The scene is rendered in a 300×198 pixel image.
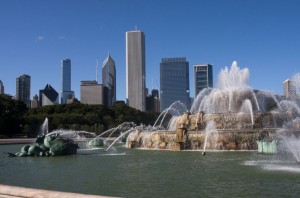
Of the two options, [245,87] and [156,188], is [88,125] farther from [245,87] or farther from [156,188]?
[156,188]

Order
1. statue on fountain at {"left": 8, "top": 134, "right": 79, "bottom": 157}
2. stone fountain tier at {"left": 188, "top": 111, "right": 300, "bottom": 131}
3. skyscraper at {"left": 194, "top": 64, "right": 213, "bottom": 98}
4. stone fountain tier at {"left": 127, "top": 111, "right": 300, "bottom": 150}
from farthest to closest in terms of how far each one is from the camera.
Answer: skyscraper at {"left": 194, "top": 64, "right": 213, "bottom": 98}
stone fountain tier at {"left": 188, "top": 111, "right": 300, "bottom": 131}
stone fountain tier at {"left": 127, "top": 111, "right": 300, "bottom": 150}
statue on fountain at {"left": 8, "top": 134, "right": 79, "bottom": 157}

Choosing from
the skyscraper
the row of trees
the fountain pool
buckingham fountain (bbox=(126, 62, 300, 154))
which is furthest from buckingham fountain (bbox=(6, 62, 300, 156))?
the skyscraper

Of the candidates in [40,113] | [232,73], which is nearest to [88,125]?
[40,113]

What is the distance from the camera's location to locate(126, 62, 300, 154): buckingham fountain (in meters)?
30.9

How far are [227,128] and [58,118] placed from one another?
57.9 metres

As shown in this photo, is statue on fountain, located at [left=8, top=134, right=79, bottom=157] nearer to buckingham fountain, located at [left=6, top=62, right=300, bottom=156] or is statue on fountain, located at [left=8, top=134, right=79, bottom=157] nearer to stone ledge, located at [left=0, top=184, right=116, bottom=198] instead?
buckingham fountain, located at [left=6, top=62, right=300, bottom=156]

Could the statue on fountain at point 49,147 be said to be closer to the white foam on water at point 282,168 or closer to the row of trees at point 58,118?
the white foam on water at point 282,168

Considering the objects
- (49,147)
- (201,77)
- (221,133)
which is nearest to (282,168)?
(221,133)

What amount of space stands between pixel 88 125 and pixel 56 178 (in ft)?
243

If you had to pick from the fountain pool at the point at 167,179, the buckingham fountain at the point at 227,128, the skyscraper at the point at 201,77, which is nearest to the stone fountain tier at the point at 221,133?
the buckingham fountain at the point at 227,128

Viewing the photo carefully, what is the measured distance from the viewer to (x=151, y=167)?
19359 millimetres

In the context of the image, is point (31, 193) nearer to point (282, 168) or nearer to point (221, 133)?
point (282, 168)

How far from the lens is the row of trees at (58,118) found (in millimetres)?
81188

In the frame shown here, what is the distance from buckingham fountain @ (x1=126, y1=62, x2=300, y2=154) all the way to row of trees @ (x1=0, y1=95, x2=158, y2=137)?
4213cm
